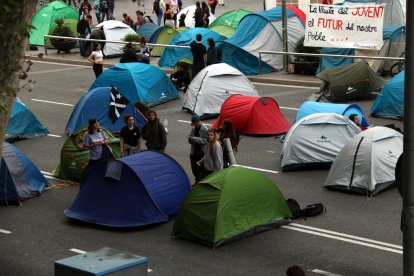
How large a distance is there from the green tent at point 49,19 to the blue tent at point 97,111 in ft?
54.7

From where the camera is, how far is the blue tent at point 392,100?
23.0 meters

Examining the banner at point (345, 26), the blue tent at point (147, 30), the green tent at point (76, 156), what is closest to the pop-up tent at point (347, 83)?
the banner at point (345, 26)

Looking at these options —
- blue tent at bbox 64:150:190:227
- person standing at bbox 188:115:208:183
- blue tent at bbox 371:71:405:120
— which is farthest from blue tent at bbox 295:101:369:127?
blue tent at bbox 64:150:190:227

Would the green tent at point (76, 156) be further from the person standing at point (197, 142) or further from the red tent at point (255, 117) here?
the red tent at point (255, 117)

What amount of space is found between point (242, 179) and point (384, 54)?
47.5 feet

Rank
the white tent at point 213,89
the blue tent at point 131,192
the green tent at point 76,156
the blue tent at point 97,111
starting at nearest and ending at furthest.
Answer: the blue tent at point 131,192 → the green tent at point 76,156 → the blue tent at point 97,111 → the white tent at point 213,89

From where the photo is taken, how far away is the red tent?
72.5 feet

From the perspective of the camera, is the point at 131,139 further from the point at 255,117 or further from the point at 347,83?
the point at 347,83

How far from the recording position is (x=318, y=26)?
2855 centimetres

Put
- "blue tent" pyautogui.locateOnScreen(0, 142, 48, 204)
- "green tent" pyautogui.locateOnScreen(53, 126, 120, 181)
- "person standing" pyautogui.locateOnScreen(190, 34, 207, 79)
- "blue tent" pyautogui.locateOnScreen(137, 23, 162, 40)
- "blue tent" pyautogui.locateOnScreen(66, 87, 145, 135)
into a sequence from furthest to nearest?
"blue tent" pyautogui.locateOnScreen(137, 23, 162, 40) → "person standing" pyautogui.locateOnScreen(190, 34, 207, 79) → "blue tent" pyautogui.locateOnScreen(66, 87, 145, 135) → "green tent" pyautogui.locateOnScreen(53, 126, 120, 181) → "blue tent" pyautogui.locateOnScreen(0, 142, 48, 204)

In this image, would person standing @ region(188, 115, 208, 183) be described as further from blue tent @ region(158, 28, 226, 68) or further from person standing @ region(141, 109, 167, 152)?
blue tent @ region(158, 28, 226, 68)

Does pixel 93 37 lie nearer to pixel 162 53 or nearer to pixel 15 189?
pixel 162 53

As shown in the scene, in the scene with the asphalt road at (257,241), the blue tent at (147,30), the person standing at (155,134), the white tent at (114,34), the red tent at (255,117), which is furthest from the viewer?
the blue tent at (147,30)

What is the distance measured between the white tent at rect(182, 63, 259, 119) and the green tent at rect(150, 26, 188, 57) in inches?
418
